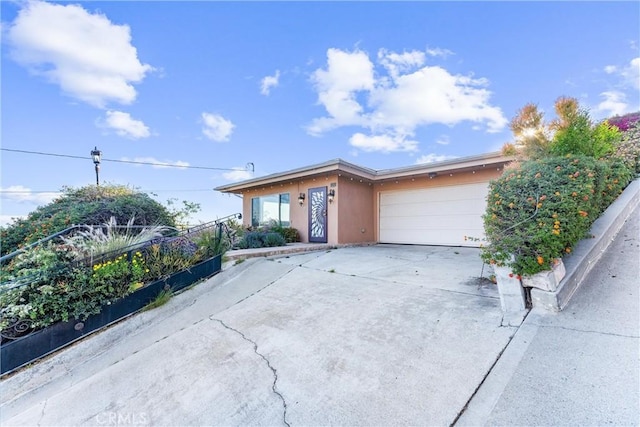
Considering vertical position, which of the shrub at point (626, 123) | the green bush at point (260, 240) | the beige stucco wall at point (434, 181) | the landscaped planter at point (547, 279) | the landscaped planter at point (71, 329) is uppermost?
the shrub at point (626, 123)

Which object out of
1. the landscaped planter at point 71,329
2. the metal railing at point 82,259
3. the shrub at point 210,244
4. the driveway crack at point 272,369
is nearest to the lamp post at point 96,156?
the metal railing at point 82,259

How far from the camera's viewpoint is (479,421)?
177cm

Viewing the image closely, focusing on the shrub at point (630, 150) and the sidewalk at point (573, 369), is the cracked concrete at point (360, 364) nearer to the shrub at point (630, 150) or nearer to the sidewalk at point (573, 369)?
the sidewalk at point (573, 369)

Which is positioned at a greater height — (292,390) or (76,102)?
(76,102)

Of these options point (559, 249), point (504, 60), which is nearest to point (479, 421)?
point (559, 249)

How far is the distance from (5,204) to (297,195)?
8.66 m

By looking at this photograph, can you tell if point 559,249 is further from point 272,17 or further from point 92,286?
point 272,17

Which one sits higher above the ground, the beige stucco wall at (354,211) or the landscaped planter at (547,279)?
the beige stucco wall at (354,211)

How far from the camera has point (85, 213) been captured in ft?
19.5

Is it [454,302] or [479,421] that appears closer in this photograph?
[479,421]

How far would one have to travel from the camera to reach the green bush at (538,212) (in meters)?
2.92

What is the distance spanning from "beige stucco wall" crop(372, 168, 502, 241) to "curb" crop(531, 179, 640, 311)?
284 centimetres

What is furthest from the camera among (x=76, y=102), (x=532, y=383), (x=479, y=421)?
(x=76, y=102)

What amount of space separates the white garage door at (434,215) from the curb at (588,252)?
3.07 m
